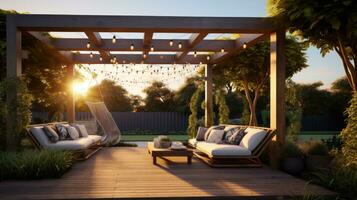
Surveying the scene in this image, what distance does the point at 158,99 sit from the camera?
2306 centimetres

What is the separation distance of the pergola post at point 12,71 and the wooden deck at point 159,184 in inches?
47.6

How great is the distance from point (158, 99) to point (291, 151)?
1693 centimetres

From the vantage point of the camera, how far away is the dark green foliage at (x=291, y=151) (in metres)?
6.44

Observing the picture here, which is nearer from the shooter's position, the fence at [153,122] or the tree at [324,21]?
the tree at [324,21]

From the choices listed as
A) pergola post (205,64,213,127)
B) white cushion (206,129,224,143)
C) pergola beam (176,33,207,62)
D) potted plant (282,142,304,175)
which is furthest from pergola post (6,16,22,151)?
pergola post (205,64,213,127)

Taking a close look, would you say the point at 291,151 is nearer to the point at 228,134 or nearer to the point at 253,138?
the point at 253,138

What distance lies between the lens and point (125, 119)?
19.6 metres

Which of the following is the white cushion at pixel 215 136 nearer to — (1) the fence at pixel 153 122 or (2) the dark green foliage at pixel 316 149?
(2) the dark green foliage at pixel 316 149

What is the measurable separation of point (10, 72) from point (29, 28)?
0.85 m

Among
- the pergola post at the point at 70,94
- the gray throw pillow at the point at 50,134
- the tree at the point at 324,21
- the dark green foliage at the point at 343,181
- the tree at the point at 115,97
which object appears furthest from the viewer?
the tree at the point at 115,97

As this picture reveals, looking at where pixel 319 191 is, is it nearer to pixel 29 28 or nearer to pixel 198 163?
pixel 198 163

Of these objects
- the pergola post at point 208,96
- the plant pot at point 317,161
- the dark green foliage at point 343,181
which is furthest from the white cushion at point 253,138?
the pergola post at point 208,96

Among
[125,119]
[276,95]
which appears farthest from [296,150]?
[125,119]

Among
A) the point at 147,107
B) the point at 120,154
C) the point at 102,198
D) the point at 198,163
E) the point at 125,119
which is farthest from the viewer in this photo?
the point at 147,107
